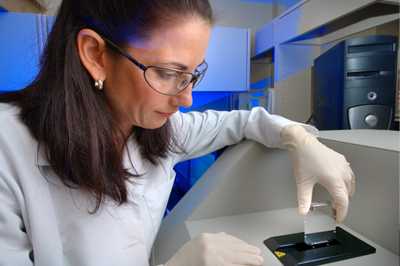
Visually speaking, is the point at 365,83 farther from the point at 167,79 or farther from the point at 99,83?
the point at 99,83

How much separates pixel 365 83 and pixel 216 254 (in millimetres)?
780

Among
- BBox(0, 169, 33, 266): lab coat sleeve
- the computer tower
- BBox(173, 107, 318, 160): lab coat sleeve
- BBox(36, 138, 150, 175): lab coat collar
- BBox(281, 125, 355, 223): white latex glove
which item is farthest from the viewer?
the computer tower

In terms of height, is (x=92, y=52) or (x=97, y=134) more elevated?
(x=92, y=52)

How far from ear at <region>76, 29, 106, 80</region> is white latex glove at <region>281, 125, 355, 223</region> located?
447mm

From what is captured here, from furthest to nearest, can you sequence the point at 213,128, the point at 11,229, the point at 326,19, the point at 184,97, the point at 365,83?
the point at 326,19 → the point at 365,83 → the point at 213,128 → the point at 184,97 → the point at 11,229

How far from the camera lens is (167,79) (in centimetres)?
53

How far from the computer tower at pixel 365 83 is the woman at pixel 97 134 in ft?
1.42

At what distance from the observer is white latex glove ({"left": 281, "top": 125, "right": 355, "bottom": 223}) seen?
55cm

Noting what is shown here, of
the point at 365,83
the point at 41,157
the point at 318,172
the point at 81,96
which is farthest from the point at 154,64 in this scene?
the point at 365,83

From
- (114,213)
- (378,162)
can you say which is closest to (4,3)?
(114,213)

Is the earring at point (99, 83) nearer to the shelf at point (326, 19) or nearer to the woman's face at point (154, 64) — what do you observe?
the woman's face at point (154, 64)

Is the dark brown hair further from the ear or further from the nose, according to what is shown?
the nose

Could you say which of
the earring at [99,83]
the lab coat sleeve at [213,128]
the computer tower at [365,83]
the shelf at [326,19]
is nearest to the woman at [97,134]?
the earring at [99,83]

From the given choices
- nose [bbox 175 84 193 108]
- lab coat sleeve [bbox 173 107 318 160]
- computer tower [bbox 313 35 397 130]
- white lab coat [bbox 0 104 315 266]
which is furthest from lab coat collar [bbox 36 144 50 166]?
computer tower [bbox 313 35 397 130]
